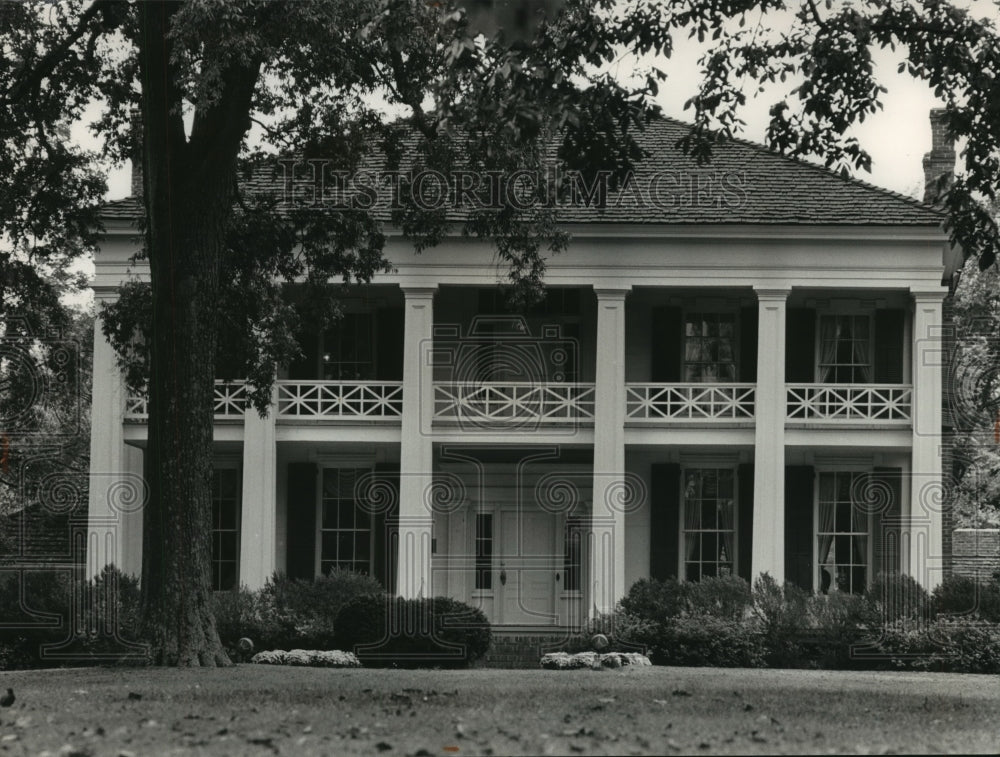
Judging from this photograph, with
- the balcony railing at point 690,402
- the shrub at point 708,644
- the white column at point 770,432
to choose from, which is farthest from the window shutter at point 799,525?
the shrub at point 708,644

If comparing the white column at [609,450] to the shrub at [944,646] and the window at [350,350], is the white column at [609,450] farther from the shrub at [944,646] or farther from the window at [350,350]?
the shrub at [944,646]

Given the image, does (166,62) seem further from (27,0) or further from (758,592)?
(758,592)

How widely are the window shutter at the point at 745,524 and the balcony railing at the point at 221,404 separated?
8.33m

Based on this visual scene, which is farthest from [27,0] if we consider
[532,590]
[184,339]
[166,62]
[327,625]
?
[532,590]

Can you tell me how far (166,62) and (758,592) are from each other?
11259 millimetres

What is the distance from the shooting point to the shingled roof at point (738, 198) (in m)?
23.5

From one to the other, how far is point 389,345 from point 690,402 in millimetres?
5145

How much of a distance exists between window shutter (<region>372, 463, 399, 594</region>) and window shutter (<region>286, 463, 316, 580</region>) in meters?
1.05

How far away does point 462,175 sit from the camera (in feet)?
58.5

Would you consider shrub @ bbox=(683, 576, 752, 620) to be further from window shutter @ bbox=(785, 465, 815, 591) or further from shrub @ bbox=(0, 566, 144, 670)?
shrub @ bbox=(0, 566, 144, 670)

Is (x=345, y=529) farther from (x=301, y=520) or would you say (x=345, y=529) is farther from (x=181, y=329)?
(x=181, y=329)

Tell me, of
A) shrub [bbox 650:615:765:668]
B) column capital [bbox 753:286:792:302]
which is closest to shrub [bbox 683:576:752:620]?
shrub [bbox 650:615:765:668]

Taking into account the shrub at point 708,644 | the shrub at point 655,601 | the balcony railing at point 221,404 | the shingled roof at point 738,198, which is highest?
the shingled roof at point 738,198

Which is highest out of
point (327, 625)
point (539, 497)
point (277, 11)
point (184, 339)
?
point (277, 11)
